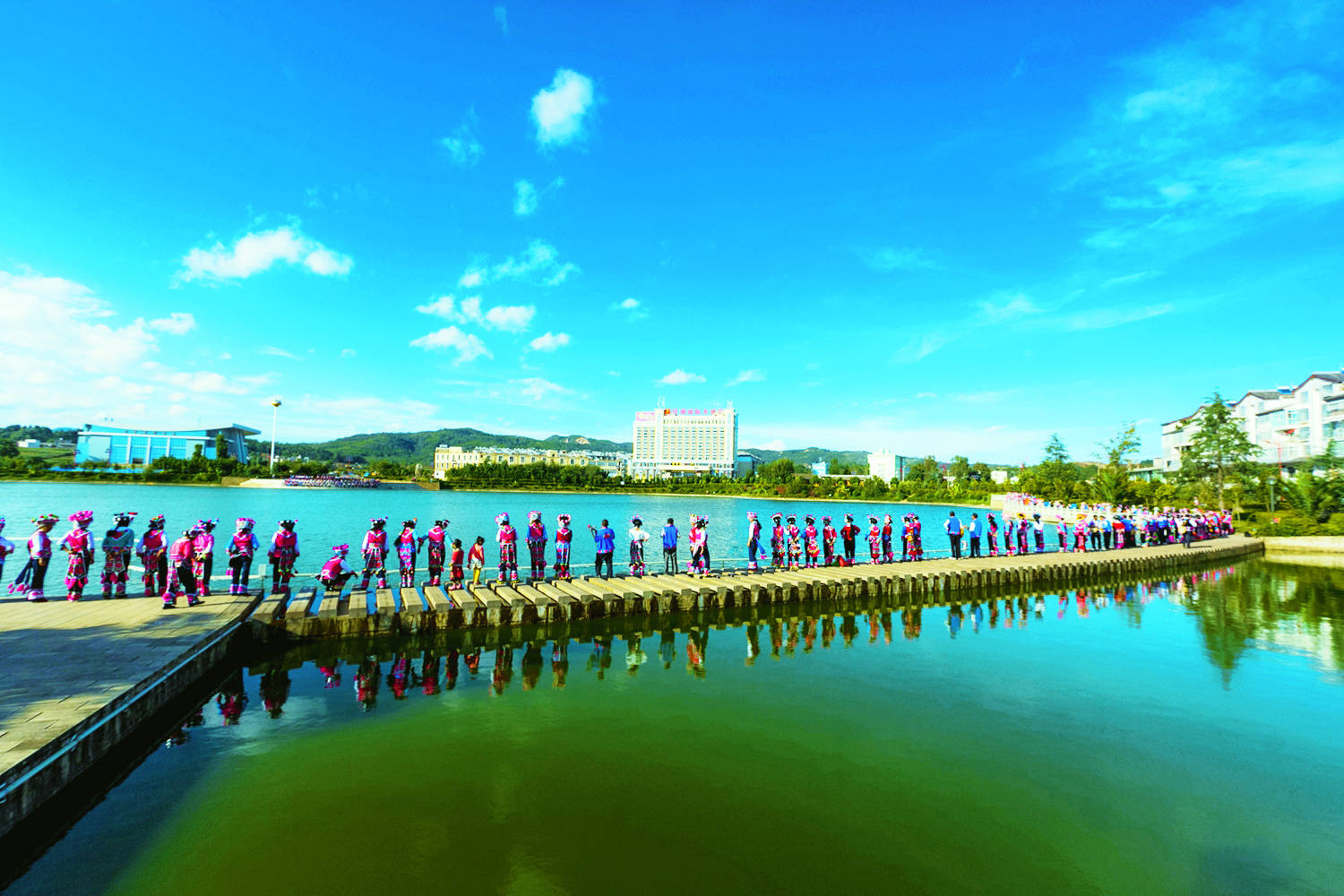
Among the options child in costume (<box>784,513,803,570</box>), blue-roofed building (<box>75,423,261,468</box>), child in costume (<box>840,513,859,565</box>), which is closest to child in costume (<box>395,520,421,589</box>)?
child in costume (<box>784,513,803,570</box>)

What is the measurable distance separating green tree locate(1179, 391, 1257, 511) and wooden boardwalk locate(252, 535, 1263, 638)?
32.4 meters

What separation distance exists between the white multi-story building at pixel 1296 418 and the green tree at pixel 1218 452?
12.9 ft

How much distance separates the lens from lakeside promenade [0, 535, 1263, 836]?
6.43m

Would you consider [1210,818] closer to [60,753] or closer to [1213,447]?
[60,753]

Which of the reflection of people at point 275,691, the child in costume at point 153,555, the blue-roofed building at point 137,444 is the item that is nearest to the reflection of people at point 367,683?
the reflection of people at point 275,691

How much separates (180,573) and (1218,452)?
65494mm

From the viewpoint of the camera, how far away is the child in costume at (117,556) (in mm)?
12758

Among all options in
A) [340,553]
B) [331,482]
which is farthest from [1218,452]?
[331,482]

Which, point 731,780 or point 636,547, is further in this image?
point 636,547

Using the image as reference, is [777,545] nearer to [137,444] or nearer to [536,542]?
[536,542]

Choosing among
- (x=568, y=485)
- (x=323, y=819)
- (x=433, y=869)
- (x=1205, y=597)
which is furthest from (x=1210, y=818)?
(x=568, y=485)

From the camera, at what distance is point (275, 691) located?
9.81 meters

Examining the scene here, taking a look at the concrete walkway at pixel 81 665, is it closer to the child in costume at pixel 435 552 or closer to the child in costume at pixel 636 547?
the child in costume at pixel 435 552

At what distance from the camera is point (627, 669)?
11.4 metres
